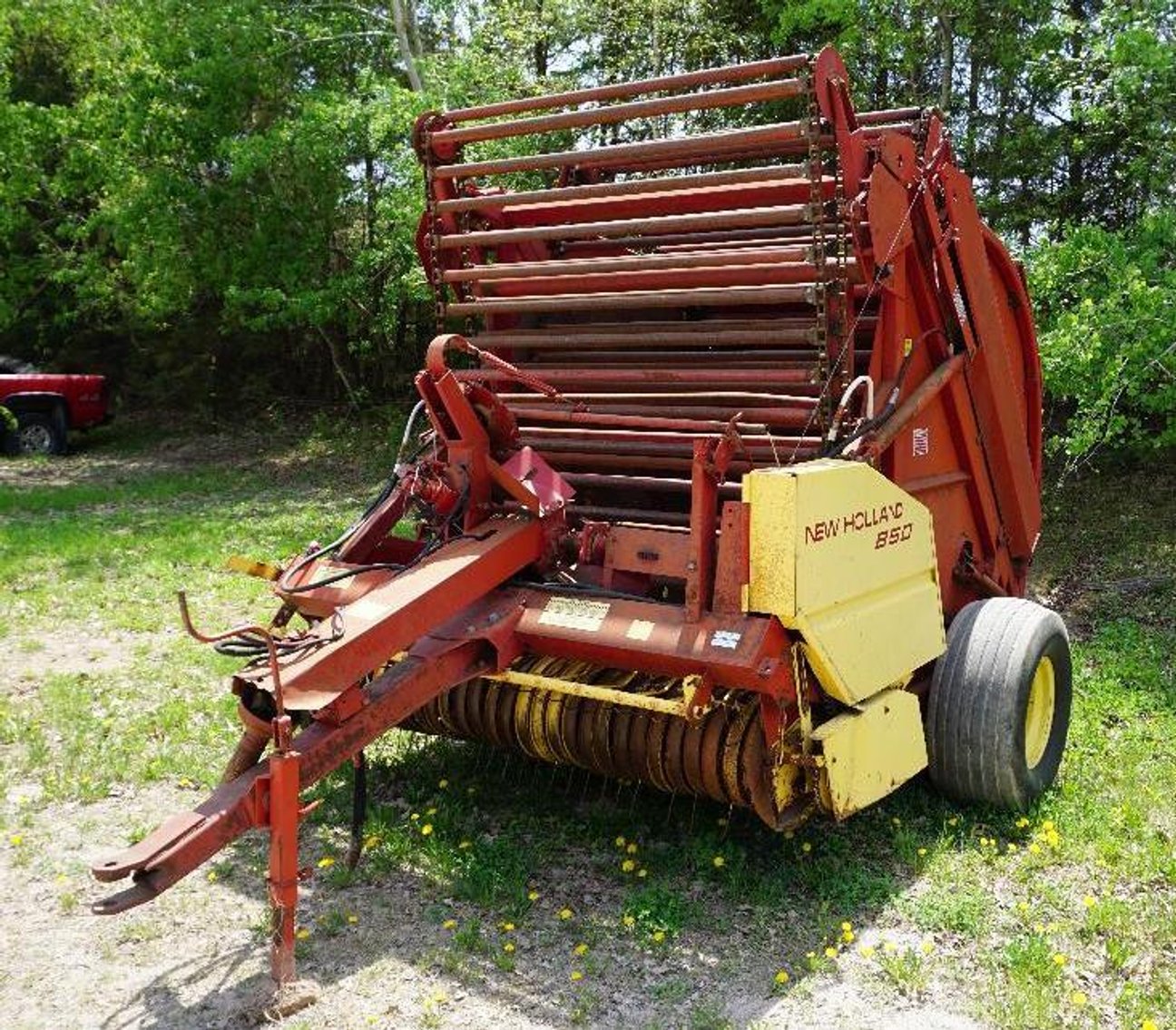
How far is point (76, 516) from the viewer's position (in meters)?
11.5

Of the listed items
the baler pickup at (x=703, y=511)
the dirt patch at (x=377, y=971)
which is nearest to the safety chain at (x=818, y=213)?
the baler pickup at (x=703, y=511)

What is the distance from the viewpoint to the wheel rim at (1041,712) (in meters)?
4.71

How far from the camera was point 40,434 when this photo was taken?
16.6 meters

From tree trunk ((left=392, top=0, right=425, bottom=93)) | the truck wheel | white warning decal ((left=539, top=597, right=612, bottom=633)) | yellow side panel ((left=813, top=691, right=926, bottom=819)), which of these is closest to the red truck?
the truck wheel

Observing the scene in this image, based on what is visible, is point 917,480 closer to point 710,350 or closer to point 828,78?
point 710,350

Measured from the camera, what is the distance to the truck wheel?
16516 millimetres

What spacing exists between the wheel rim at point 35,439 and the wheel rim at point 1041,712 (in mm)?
14921

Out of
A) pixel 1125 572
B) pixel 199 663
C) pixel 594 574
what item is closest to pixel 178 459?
pixel 199 663

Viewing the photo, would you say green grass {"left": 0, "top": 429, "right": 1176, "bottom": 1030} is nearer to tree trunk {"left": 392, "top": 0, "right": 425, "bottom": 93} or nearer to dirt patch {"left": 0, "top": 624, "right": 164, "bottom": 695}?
dirt patch {"left": 0, "top": 624, "right": 164, "bottom": 695}

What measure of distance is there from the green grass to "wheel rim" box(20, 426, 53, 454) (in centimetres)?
1037

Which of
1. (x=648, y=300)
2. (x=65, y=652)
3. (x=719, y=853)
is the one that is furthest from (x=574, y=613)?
(x=65, y=652)

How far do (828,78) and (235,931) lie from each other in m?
3.26

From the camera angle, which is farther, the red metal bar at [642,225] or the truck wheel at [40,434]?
the truck wheel at [40,434]

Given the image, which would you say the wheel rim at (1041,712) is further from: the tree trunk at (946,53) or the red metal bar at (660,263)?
the tree trunk at (946,53)
